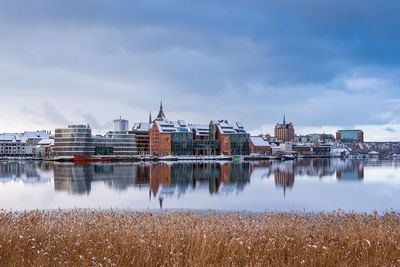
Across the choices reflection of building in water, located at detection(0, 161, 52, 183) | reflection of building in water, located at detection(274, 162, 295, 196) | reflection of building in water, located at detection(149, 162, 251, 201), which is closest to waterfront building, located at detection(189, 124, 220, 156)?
reflection of building in water, located at detection(0, 161, 52, 183)

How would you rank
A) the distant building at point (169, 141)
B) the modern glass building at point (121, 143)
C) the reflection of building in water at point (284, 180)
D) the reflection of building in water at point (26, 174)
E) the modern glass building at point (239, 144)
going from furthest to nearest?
the modern glass building at point (239, 144) < the distant building at point (169, 141) < the modern glass building at point (121, 143) < the reflection of building in water at point (26, 174) < the reflection of building in water at point (284, 180)

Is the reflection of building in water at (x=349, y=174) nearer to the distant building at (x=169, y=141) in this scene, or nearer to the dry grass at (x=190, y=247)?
the dry grass at (x=190, y=247)

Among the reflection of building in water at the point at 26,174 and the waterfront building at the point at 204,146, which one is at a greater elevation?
the waterfront building at the point at 204,146

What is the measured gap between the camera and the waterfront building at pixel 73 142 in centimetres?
16112

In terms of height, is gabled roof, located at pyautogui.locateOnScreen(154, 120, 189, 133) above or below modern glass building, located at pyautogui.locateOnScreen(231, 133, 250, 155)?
above

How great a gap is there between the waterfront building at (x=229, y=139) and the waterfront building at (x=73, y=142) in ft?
208

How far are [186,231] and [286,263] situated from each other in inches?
156

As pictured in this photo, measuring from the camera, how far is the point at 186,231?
1361 cm

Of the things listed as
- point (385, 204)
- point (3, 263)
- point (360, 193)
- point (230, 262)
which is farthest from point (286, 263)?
point (360, 193)

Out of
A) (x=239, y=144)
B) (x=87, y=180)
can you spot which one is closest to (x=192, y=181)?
(x=87, y=180)

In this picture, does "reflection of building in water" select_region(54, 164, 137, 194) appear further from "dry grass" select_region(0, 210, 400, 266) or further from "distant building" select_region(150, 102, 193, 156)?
"distant building" select_region(150, 102, 193, 156)

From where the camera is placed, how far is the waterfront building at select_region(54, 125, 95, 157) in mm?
161125

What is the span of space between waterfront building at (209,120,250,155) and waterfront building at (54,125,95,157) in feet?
208

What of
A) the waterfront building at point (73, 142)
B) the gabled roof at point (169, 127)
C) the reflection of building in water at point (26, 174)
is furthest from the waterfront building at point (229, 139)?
the reflection of building in water at point (26, 174)
